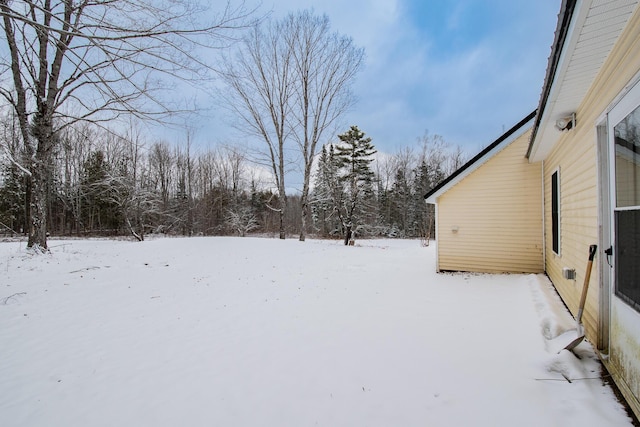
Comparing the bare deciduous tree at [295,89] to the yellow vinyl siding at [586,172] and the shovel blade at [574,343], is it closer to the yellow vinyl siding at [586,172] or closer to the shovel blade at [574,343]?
the yellow vinyl siding at [586,172]

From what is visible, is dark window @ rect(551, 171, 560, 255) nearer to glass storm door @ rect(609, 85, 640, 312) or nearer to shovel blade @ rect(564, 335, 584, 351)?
shovel blade @ rect(564, 335, 584, 351)

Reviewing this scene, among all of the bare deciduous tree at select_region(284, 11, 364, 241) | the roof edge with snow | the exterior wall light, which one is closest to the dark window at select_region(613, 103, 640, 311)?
the exterior wall light

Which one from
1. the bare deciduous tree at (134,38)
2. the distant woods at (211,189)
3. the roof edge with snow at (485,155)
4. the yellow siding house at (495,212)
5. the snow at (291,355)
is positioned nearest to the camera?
the snow at (291,355)

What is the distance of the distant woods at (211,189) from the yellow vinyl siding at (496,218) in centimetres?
948

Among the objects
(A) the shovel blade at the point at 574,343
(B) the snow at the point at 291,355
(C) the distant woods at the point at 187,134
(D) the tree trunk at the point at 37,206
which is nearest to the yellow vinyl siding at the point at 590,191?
(A) the shovel blade at the point at 574,343

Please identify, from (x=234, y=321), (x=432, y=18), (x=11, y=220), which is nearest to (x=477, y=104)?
(x=432, y=18)

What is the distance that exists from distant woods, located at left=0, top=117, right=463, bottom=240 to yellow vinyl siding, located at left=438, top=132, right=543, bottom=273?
9480mm

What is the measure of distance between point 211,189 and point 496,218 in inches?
→ 1009

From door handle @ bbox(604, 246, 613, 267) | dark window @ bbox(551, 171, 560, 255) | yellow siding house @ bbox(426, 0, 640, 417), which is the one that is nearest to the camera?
yellow siding house @ bbox(426, 0, 640, 417)

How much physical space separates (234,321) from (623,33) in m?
5.17

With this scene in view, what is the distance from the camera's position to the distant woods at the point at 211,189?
68.4 ft

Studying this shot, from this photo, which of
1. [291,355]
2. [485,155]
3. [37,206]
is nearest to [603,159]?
[291,355]

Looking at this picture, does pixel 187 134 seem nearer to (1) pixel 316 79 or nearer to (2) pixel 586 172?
(1) pixel 316 79

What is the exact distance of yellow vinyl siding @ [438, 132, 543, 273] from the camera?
6.95 metres
